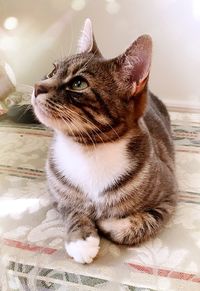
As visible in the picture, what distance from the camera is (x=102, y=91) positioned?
3.01 feet

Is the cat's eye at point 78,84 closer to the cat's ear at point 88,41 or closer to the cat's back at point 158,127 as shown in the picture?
the cat's ear at point 88,41

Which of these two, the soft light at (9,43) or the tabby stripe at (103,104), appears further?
the soft light at (9,43)

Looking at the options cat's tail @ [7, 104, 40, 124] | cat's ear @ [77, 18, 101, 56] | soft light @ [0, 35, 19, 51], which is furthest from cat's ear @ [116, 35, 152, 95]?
soft light @ [0, 35, 19, 51]

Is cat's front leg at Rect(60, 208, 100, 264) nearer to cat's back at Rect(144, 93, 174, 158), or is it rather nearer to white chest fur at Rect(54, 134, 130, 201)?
white chest fur at Rect(54, 134, 130, 201)

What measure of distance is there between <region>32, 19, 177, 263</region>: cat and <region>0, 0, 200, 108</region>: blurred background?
74 centimetres

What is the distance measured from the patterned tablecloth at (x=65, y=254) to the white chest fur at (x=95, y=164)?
5.4 inches

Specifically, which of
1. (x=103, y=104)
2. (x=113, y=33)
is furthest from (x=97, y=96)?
(x=113, y=33)

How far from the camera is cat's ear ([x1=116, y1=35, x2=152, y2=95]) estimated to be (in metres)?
0.87

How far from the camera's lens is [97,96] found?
91cm

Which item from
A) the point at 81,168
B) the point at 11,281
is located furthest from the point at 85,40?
the point at 11,281

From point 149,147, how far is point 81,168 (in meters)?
0.17

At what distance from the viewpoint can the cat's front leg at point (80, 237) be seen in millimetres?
929

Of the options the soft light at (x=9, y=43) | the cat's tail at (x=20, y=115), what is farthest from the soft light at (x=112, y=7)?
the cat's tail at (x=20, y=115)

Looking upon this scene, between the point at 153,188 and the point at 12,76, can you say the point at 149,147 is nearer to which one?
the point at 153,188
